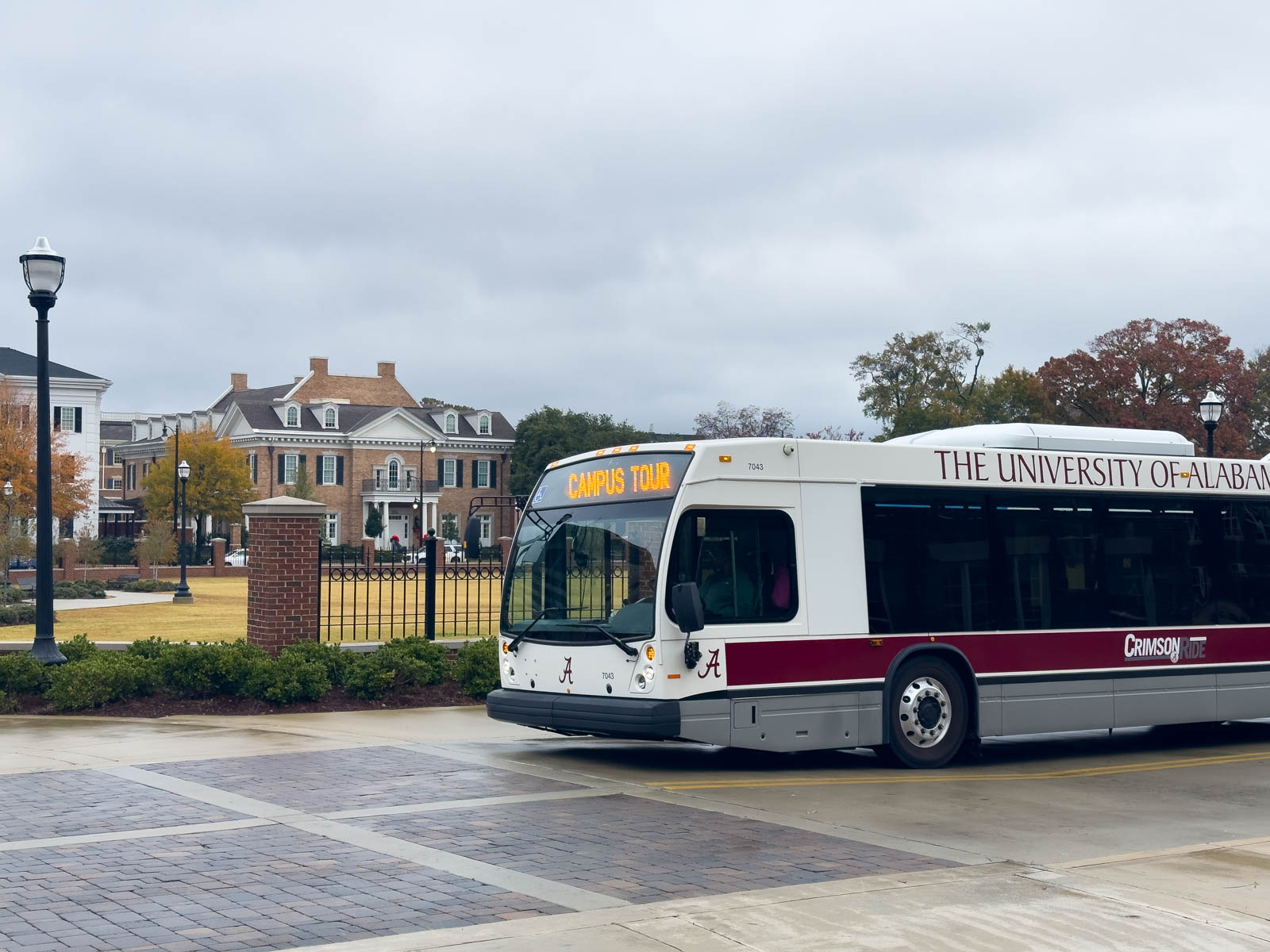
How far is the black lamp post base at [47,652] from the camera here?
1562 centimetres

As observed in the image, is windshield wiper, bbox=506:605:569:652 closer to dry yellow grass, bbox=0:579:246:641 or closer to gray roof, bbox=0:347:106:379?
dry yellow grass, bbox=0:579:246:641

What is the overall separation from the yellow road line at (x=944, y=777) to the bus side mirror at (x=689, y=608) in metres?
1.27

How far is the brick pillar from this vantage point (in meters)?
16.4

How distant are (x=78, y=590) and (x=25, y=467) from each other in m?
24.1

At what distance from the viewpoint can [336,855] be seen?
26.6ft

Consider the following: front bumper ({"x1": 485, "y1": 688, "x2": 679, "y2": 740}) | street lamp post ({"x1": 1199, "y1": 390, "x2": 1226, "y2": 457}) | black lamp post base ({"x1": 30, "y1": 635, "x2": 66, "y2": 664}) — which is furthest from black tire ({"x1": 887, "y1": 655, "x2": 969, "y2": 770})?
street lamp post ({"x1": 1199, "y1": 390, "x2": 1226, "y2": 457})

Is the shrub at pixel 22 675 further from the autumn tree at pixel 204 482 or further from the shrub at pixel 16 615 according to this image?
the autumn tree at pixel 204 482

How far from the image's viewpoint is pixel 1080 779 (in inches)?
475

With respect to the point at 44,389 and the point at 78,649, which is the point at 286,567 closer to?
the point at 78,649

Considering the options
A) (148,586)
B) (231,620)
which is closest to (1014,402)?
(148,586)

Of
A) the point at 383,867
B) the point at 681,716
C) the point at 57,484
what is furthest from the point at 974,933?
the point at 57,484

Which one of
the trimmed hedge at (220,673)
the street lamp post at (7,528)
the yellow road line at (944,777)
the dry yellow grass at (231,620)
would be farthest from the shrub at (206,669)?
the street lamp post at (7,528)

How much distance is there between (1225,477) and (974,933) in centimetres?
969

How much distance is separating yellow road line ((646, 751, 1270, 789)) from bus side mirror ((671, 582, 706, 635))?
1.27 m
